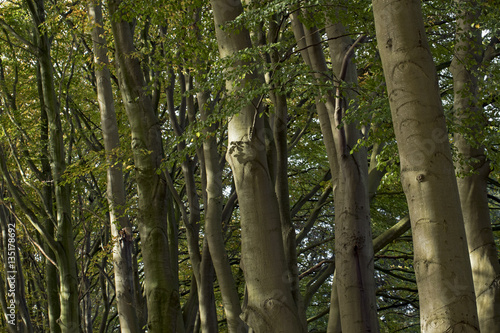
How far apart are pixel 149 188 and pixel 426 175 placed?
4.23 meters

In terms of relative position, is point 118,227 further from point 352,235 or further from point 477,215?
point 477,215

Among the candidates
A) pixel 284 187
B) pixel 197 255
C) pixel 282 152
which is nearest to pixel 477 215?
pixel 284 187

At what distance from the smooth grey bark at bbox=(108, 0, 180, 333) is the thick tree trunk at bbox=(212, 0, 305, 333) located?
6.05ft

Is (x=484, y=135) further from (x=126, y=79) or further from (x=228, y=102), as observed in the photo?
(x=126, y=79)

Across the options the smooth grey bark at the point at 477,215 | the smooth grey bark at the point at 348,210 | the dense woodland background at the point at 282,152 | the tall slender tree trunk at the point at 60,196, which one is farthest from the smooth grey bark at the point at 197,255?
the smooth grey bark at the point at 477,215

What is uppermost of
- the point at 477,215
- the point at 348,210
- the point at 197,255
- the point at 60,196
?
the point at 60,196

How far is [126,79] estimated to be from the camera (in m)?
7.53

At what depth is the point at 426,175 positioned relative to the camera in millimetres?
3523

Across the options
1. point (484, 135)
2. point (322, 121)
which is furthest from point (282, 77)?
point (484, 135)

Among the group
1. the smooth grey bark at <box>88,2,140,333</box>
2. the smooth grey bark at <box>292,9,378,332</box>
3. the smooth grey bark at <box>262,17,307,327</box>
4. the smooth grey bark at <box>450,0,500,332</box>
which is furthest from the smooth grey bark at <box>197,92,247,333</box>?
the smooth grey bark at <box>450,0,500,332</box>

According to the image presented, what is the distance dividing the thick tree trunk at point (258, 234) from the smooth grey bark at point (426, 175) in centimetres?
171

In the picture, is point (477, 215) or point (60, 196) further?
point (60, 196)

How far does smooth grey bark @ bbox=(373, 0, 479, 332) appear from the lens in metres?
3.34

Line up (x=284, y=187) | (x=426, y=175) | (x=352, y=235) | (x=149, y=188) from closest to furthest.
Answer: (x=426, y=175), (x=352, y=235), (x=149, y=188), (x=284, y=187)
